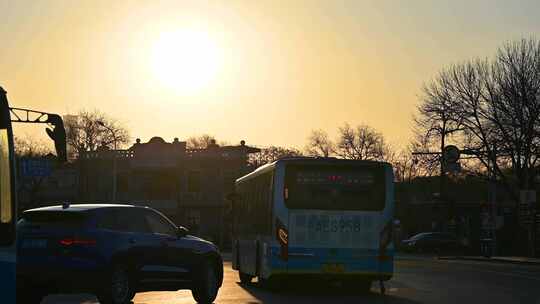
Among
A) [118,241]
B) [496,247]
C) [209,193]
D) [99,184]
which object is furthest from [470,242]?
[118,241]

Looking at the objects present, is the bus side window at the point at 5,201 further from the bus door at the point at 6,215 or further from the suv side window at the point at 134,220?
the suv side window at the point at 134,220

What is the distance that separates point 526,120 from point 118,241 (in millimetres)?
42359

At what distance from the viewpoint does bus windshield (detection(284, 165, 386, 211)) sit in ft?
70.5

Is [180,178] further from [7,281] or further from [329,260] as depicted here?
[7,281]

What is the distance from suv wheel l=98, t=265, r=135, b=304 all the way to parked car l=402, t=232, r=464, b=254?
52417 mm

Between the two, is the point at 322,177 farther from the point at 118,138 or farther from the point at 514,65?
the point at 118,138

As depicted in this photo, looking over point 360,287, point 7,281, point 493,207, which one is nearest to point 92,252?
point 7,281

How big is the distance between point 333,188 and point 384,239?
59.2 inches

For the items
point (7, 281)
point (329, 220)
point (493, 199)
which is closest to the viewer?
point (7, 281)

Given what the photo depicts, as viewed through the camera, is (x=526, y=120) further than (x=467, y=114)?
No

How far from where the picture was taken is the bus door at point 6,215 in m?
8.45

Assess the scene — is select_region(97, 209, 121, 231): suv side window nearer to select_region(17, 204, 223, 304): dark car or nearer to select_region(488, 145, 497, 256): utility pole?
select_region(17, 204, 223, 304): dark car

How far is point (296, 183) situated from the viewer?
21562 millimetres

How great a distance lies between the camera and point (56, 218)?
15.7 m
